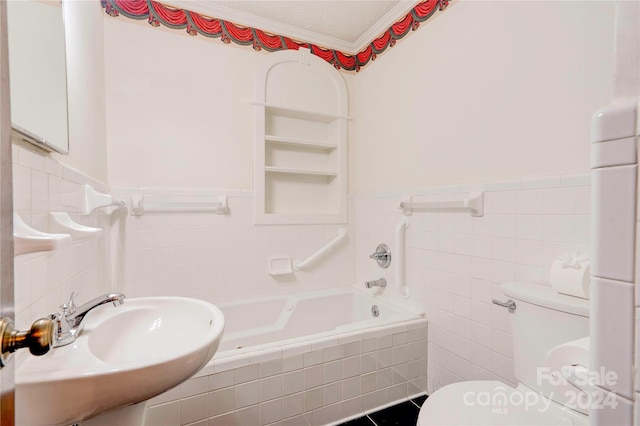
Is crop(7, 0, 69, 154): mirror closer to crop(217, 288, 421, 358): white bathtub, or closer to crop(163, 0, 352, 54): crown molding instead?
crop(163, 0, 352, 54): crown molding

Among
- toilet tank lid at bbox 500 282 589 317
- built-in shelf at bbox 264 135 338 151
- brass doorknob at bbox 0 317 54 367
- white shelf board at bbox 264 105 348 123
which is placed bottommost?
toilet tank lid at bbox 500 282 589 317

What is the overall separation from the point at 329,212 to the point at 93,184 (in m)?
1.60

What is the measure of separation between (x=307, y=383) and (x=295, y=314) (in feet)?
2.41

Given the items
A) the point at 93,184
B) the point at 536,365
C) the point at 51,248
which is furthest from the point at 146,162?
the point at 536,365

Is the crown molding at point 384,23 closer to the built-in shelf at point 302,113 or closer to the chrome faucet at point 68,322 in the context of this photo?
the built-in shelf at point 302,113

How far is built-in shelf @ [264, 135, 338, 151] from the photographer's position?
2.21m

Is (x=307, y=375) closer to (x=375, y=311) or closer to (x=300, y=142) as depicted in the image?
(x=375, y=311)

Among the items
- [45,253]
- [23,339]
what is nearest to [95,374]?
[23,339]

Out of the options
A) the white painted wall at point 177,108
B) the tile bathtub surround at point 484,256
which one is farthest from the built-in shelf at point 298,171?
the tile bathtub surround at point 484,256

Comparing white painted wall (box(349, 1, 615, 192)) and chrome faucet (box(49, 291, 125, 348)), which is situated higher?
white painted wall (box(349, 1, 615, 192))

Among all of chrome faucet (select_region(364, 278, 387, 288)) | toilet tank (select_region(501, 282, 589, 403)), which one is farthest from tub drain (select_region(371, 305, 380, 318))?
toilet tank (select_region(501, 282, 589, 403))

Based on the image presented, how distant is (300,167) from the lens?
2.43 meters

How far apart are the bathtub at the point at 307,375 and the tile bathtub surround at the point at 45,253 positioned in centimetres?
63

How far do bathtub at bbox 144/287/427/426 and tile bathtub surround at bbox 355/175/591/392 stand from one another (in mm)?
177
